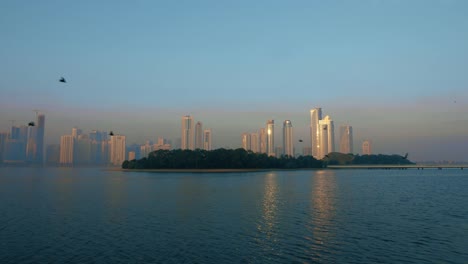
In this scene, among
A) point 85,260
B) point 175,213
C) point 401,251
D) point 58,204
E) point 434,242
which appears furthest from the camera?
point 58,204

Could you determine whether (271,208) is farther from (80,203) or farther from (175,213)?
(80,203)

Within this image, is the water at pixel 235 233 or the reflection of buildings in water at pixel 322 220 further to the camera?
the reflection of buildings in water at pixel 322 220

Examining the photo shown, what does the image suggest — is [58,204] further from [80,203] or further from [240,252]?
[240,252]

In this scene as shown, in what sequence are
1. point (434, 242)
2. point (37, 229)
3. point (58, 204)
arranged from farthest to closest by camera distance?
1. point (58, 204)
2. point (37, 229)
3. point (434, 242)

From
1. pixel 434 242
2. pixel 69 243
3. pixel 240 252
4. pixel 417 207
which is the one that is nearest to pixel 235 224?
pixel 240 252

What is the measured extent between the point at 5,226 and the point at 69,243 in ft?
38.0

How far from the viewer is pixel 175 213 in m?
41.1

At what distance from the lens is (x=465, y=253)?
23.5 metres

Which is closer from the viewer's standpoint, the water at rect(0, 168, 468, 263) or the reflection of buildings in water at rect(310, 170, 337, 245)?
the water at rect(0, 168, 468, 263)

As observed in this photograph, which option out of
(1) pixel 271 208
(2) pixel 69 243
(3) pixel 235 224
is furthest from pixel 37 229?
(1) pixel 271 208

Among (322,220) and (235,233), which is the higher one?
(322,220)

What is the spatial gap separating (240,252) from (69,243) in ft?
44.2

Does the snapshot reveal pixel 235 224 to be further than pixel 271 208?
Result: No

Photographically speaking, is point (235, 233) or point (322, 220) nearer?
point (235, 233)
